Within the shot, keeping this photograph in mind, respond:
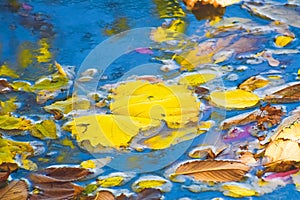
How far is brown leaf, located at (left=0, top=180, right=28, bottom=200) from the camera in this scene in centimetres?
150

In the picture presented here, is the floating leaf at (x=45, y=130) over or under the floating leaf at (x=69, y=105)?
under

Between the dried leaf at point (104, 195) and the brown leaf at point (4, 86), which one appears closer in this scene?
the dried leaf at point (104, 195)

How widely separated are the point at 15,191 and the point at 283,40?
1094 millimetres

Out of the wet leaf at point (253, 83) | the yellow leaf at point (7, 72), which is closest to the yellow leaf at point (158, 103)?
the wet leaf at point (253, 83)

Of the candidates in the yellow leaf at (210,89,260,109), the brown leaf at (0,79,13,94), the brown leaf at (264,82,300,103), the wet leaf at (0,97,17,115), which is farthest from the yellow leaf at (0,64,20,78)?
the brown leaf at (264,82,300,103)

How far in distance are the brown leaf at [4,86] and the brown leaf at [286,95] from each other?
2.59 ft

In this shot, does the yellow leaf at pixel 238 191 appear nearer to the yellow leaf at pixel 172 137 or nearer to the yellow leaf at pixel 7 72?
the yellow leaf at pixel 172 137

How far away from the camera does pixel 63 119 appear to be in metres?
1.78

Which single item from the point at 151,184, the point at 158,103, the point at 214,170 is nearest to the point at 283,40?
the point at 158,103

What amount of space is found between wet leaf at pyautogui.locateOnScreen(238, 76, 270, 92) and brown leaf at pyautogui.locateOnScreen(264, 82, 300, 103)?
6 centimetres

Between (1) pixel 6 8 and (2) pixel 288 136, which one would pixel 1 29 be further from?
(2) pixel 288 136

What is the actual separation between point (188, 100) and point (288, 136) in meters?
0.32

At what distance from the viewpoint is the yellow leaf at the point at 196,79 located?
1.92m

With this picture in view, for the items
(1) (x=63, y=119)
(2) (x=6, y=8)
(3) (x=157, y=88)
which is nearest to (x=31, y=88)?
(1) (x=63, y=119)
